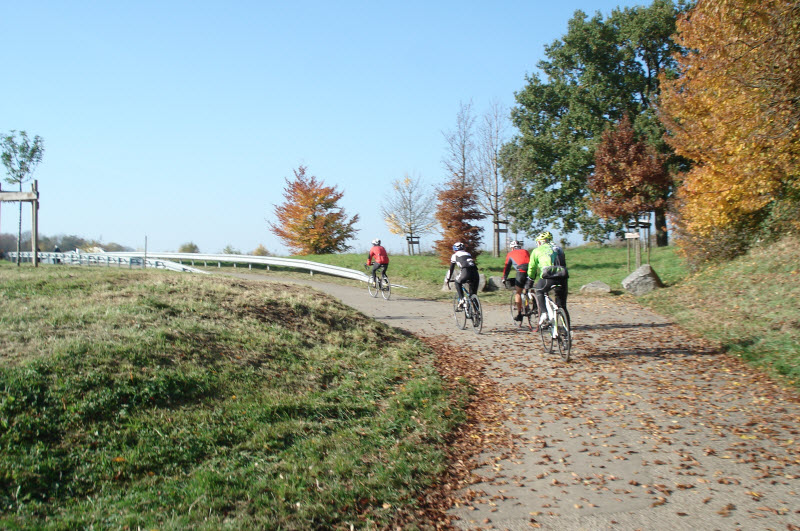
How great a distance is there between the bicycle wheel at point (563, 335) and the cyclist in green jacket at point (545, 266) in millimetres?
125

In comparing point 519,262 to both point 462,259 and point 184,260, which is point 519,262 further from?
point 184,260

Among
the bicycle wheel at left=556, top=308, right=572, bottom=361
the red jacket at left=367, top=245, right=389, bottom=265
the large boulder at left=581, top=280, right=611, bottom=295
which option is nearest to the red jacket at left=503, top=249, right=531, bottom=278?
the bicycle wheel at left=556, top=308, right=572, bottom=361

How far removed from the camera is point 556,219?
3434 cm

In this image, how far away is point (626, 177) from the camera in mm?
22422

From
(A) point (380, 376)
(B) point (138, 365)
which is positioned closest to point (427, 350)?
(A) point (380, 376)

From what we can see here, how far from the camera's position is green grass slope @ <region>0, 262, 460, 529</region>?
182 inches

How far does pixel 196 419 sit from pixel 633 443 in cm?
466

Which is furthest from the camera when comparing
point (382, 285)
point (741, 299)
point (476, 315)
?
point (382, 285)

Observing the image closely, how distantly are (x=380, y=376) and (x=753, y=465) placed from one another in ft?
16.8

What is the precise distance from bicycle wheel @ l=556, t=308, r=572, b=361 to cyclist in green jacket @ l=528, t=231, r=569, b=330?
125 millimetres

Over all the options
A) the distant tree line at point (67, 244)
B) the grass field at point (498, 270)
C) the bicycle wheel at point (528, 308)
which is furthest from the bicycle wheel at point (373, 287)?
the distant tree line at point (67, 244)

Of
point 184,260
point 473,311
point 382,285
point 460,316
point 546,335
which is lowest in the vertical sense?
point 546,335

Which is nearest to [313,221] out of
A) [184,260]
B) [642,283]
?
[184,260]

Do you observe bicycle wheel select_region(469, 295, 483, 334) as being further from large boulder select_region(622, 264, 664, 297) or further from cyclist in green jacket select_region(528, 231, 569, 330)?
large boulder select_region(622, 264, 664, 297)
